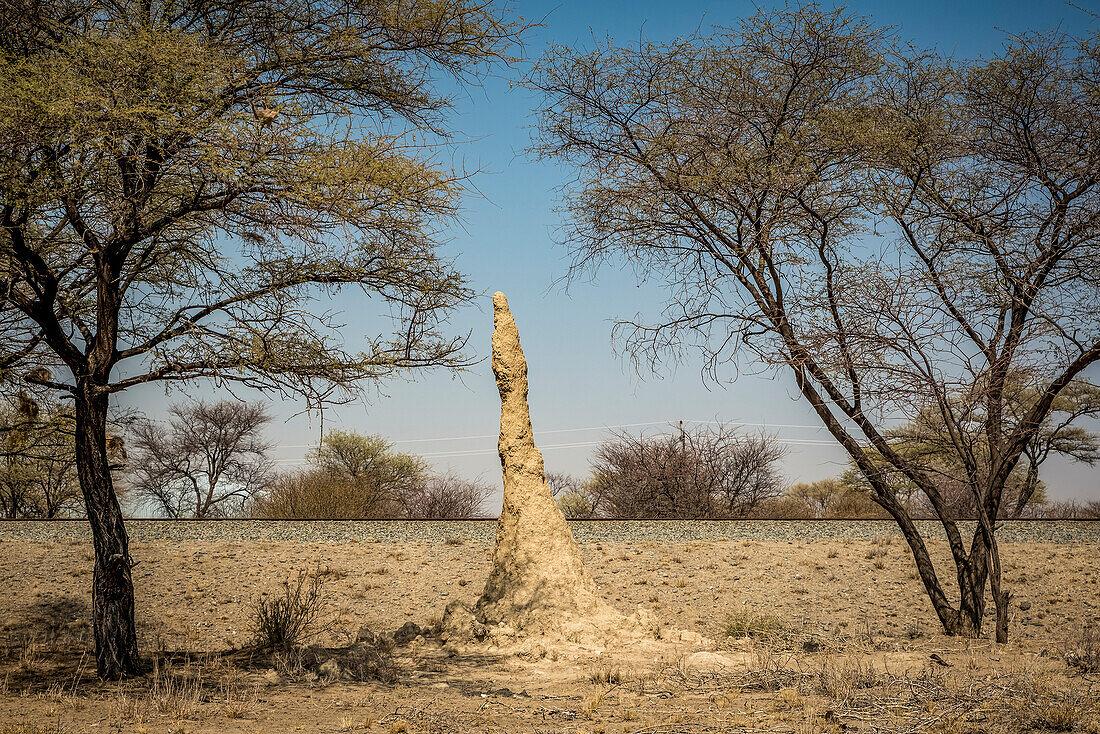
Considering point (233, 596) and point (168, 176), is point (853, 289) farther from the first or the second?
point (233, 596)

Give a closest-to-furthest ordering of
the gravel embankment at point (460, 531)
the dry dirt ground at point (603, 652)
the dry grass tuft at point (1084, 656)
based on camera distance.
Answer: the dry dirt ground at point (603, 652) → the dry grass tuft at point (1084, 656) → the gravel embankment at point (460, 531)

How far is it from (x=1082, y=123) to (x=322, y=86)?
9392 millimetres

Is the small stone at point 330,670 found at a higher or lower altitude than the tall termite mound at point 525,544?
lower

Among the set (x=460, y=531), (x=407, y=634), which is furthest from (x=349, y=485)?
(x=407, y=634)

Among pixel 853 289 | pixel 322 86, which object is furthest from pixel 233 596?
pixel 853 289

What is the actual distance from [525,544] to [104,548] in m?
4.35

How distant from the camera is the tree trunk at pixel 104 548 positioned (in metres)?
7.98

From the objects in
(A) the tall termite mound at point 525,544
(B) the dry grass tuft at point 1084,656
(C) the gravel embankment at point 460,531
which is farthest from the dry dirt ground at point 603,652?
(A) the tall termite mound at point 525,544

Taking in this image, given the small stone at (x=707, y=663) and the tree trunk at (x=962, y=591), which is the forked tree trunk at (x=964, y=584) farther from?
the small stone at (x=707, y=663)

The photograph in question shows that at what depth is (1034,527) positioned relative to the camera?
51.0 ft

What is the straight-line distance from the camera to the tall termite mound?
9.50m

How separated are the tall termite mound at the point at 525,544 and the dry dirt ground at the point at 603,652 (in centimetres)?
48

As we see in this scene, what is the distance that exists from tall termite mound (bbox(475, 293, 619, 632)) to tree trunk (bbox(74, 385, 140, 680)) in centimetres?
376

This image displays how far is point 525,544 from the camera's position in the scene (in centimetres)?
973
